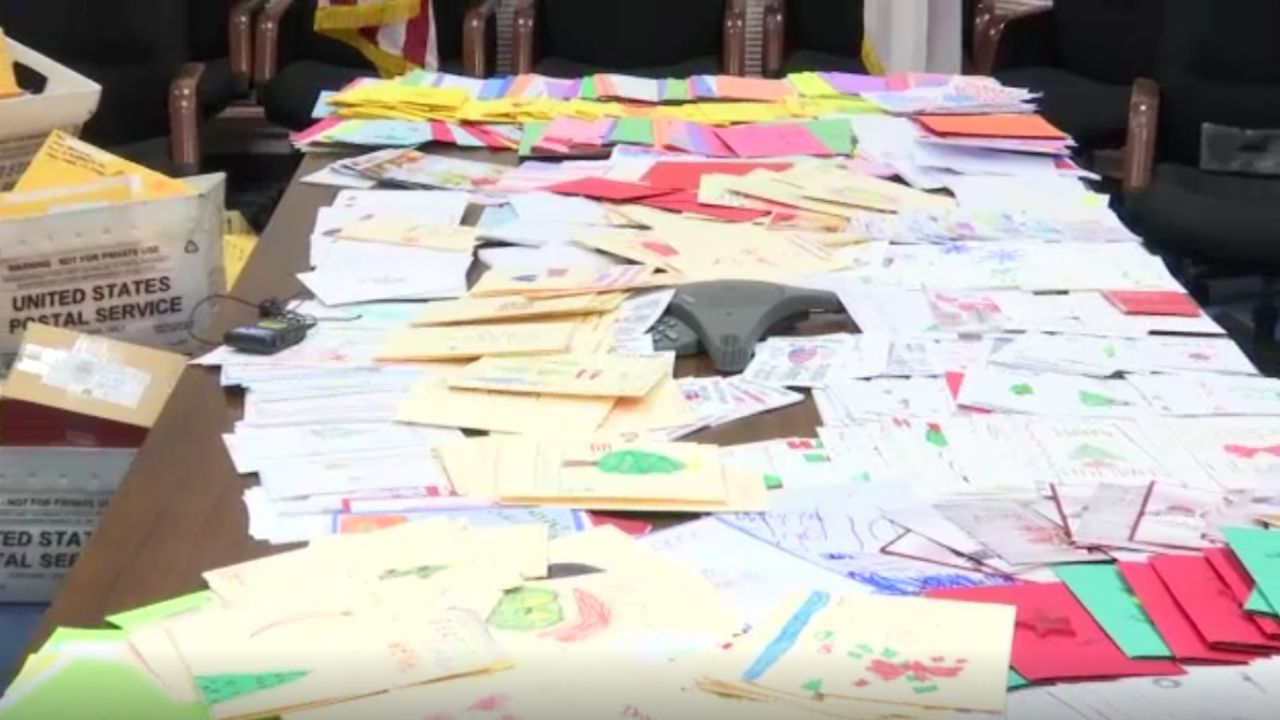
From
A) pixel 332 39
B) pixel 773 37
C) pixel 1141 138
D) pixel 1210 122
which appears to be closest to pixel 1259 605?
pixel 1141 138

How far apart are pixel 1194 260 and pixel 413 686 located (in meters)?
2.27

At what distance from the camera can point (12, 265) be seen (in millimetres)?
1790

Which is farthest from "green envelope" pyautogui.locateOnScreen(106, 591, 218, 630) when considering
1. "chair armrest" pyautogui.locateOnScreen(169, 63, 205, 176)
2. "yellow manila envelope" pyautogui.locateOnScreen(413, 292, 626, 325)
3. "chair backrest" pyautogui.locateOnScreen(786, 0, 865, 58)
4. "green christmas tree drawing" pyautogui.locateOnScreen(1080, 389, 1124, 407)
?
"chair backrest" pyautogui.locateOnScreen(786, 0, 865, 58)

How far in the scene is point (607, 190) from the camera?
2.10 m

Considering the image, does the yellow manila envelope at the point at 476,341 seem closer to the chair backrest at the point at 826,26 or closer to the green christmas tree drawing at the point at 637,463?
the green christmas tree drawing at the point at 637,463

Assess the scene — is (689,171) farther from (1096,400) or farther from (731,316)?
(1096,400)

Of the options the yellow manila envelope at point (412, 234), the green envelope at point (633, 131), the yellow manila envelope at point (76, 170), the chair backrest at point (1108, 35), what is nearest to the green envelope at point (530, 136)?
the green envelope at point (633, 131)

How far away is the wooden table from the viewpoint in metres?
1.10

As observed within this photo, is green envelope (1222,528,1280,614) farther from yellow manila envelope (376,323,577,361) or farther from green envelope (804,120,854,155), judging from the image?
green envelope (804,120,854,155)

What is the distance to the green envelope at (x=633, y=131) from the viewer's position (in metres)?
2.36

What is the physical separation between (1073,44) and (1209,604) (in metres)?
3.08

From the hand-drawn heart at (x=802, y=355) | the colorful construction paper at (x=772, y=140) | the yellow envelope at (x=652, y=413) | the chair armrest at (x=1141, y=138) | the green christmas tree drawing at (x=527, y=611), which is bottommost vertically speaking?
the chair armrest at (x=1141, y=138)

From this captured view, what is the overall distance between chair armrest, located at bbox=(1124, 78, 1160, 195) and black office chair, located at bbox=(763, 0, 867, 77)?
0.83 m

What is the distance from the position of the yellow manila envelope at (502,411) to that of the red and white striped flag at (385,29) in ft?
8.58
